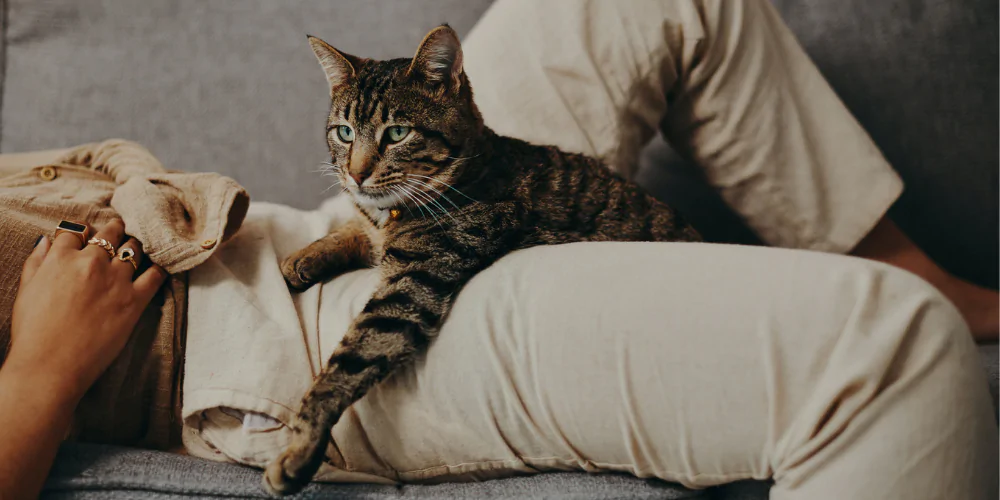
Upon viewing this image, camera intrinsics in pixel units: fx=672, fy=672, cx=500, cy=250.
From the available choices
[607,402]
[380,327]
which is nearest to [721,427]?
[607,402]

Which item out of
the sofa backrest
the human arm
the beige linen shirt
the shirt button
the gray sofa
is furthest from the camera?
the sofa backrest

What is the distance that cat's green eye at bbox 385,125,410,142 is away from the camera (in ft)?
2.69

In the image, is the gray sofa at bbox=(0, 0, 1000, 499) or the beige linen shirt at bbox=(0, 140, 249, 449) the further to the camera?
the gray sofa at bbox=(0, 0, 1000, 499)

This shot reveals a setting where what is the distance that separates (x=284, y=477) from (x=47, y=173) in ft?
2.04

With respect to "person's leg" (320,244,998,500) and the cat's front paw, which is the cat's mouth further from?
the cat's front paw

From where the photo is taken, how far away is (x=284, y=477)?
0.66m

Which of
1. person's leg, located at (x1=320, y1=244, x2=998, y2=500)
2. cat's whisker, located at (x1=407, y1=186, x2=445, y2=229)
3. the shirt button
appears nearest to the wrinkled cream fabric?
person's leg, located at (x1=320, y1=244, x2=998, y2=500)

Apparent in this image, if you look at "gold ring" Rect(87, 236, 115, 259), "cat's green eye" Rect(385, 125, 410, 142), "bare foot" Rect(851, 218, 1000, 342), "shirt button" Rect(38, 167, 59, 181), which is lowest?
"bare foot" Rect(851, 218, 1000, 342)

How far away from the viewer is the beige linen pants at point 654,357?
582mm

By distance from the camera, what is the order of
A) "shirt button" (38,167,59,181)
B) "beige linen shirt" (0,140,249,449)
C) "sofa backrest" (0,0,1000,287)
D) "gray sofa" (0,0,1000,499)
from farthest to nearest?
"sofa backrest" (0,0,1000,287), "gray sofa" (0,0,1000,499), "shirt button" (38,167,59,181), "beige linen shirt" (0,140,249,449)

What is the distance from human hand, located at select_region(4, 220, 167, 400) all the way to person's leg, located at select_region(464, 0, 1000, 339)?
1.93 ft

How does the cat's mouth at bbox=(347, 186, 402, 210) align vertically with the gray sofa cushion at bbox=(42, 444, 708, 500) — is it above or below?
above

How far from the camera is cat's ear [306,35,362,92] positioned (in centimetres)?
84

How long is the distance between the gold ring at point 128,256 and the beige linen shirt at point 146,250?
0.09 feet
